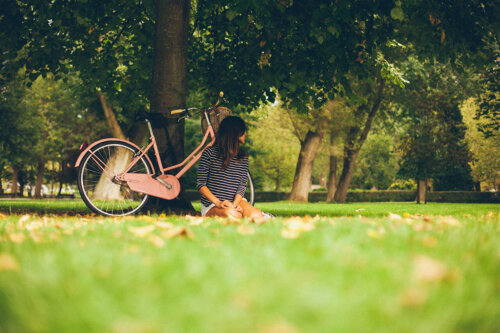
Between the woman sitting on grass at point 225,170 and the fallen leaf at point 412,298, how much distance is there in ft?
13.9

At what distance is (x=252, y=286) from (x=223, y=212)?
12.7ft

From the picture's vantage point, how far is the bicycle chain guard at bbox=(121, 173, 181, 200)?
5945mm

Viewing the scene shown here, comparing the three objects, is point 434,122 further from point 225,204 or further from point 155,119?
point 225,204

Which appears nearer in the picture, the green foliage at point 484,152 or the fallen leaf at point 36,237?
the fallen leaf at point 36,237

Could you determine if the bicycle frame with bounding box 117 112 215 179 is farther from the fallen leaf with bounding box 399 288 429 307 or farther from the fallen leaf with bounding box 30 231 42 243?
the fallen leaf with bounding box 399 288 429 307

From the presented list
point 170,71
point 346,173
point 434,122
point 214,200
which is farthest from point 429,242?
point 346,173

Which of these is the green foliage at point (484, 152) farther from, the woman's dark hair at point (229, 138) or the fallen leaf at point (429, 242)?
the fallen leaf at point (429, 242)

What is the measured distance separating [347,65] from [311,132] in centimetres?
1681

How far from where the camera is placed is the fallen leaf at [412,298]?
1.62 meters

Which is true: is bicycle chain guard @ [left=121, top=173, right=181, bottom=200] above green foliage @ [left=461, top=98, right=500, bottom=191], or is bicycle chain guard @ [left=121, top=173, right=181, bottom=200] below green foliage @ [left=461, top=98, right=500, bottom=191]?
below

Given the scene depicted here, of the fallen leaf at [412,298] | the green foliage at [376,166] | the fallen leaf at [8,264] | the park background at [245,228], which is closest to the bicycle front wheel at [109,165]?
the park background at [245,228]

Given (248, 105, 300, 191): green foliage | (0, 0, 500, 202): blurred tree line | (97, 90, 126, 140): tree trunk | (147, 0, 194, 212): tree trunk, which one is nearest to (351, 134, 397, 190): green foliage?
(248, 105, 300, 191): green foliage

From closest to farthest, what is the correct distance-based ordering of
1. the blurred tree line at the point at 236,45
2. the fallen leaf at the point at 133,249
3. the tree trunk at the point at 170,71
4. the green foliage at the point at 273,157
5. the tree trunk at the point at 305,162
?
the fallen leaf at the point at 133,249 < the tree trunk at the point at 170,71 < the blurred tree line at the point at 236,45 < the tree trunk at the point at 305,162 < the green foliage at the point at 273,157

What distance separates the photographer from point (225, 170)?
612cm
